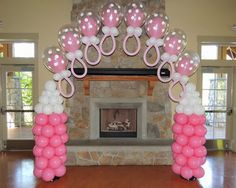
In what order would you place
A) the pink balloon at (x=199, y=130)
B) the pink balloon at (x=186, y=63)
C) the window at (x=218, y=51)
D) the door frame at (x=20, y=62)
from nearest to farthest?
1. the pink balloon at (x=199, y=130)
2. the pink balloon at (x=186, y=63)
3. the door frame at (x=20, y=62)
4. the window at (x=218, y=51)

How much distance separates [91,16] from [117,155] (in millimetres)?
2471

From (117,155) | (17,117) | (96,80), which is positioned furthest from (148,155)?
(17,117)

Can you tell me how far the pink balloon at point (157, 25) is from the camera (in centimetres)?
386

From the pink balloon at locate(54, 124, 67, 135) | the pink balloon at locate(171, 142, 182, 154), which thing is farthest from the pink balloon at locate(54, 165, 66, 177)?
the pink balloon at locate(171, 142, 182, 154)

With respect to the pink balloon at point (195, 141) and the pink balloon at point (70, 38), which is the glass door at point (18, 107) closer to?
the pink balloon at point (70, 38)

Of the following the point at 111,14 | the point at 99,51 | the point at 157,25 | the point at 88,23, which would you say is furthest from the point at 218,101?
the point at 88,23

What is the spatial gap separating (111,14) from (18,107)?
10.8 ft

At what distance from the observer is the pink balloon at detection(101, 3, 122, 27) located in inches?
149

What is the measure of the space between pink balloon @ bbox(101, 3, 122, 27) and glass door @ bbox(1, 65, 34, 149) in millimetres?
2600

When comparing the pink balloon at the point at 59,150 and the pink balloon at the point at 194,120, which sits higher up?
the pink balloon at the point at 194,120

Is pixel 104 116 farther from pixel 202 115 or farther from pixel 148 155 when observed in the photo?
pixel 202 115

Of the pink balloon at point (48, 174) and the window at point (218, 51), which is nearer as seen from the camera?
the pink balloon at point (48, 174)

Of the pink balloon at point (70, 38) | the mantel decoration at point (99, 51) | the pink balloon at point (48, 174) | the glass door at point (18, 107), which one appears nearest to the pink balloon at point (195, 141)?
the mantel decoration at point (99, 51)

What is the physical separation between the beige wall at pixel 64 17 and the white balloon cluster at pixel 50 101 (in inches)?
66.4
